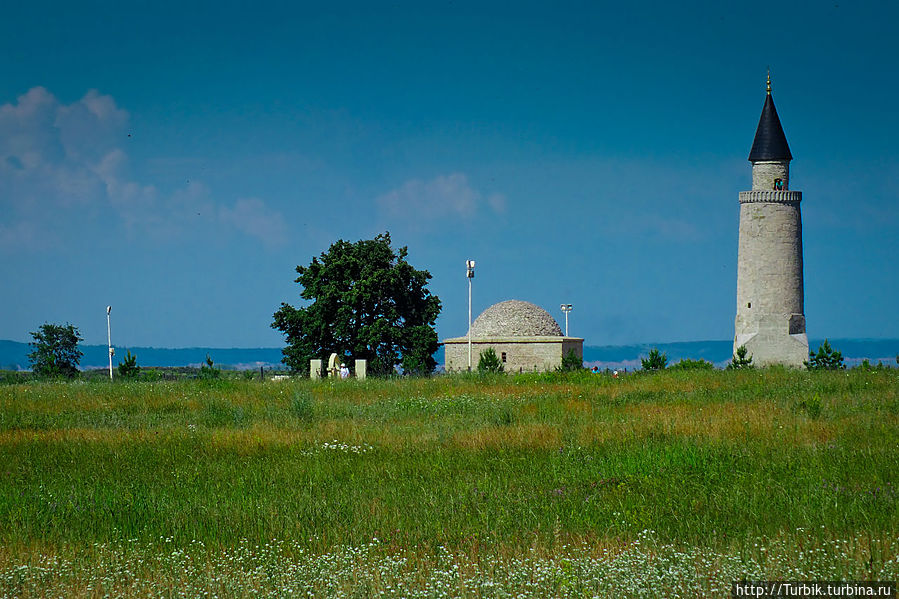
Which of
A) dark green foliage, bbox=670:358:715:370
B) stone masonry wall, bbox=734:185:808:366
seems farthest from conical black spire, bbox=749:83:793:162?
dark green foliage, bbox=670:358:715:370

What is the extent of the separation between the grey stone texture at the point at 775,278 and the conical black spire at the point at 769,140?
1317 millimetres

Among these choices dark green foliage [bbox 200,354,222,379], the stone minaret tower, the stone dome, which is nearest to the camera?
dark green foliage [bbox 200,354,222,379]

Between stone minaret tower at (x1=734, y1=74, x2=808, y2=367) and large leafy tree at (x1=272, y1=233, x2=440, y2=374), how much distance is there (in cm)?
1791

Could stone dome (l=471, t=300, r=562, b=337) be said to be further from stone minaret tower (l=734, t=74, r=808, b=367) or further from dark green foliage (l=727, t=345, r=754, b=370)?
stone minaret tower (l=734, t=74, r=808, b=367)

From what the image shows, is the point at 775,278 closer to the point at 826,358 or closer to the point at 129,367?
the point at 826,358

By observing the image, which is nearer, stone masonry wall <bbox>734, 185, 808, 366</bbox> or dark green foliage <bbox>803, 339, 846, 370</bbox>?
dark green foliage <bbox>803, 339, 846, 370</bbox>

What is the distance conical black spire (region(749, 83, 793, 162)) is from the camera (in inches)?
1761

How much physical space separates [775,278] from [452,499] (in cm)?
3862

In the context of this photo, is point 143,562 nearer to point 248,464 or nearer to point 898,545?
point 248,464

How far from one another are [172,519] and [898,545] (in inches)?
286

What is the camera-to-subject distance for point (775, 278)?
4366 cm

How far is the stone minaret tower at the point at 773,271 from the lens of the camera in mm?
43562

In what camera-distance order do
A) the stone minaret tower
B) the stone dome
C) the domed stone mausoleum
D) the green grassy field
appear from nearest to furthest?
the green grassy field
the stone minaret tower
the domed stone mausoleum
the stone dome

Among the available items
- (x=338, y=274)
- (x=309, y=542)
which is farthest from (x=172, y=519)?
(x=338, y=274)
